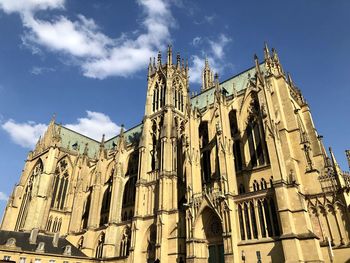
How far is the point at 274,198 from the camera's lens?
80.7 feet

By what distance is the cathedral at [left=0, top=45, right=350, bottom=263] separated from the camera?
24.7m

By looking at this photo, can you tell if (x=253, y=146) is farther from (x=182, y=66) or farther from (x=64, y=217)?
(x=64, y=217)

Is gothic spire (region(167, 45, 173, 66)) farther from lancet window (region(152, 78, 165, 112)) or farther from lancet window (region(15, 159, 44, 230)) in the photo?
lancet window (region(15, 159, 44, 230))

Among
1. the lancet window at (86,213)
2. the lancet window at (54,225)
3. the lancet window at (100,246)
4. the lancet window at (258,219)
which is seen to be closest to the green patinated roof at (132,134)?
the lancet window at (86,213)

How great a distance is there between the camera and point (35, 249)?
117ft

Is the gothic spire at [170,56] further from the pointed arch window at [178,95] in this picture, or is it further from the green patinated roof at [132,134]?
the green patinated roof at [132,134]

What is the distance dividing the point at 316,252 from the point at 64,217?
40.6 metres

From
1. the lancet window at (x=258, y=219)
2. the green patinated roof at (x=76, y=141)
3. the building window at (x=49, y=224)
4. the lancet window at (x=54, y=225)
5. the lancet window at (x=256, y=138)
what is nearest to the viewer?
the lancet window at (x=258, y=219)

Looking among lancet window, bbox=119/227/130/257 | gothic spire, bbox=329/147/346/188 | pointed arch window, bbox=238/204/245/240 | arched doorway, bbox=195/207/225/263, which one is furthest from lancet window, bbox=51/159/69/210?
gothic spire, bbox=329/147/346/188

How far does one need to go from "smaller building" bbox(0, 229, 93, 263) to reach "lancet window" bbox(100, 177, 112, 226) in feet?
21.3

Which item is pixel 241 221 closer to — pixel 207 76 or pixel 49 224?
pixel 49 224

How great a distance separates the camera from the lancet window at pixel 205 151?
34.7 metres

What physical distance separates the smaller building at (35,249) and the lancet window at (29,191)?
10.5 meters

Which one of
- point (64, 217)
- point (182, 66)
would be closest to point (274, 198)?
point (182, 66)
